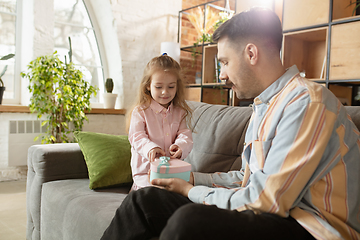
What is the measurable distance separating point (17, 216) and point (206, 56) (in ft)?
8.92

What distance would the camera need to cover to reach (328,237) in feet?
2.63

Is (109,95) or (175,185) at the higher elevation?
(109,95)

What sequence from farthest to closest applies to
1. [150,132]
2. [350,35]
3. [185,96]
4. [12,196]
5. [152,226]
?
[12,196]
[350,35]
[185,96]
[150,132]
[152,226]

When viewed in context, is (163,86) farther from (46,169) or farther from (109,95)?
(109,95)

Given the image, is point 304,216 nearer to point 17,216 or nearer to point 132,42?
point 17,216

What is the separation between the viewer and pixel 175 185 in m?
1.15

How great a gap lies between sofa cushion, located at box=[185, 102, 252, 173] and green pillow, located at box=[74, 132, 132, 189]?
371mm

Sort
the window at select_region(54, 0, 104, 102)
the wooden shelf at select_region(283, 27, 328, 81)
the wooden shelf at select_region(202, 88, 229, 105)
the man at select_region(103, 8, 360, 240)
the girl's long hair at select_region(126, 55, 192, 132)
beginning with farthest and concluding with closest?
the wooden shelf at select_region(202, 88, 229, 105) → the window at select_region(54, 0, 104, 102) → the wooden shelf at select_region(283, 27, 328, 81) → the girl's long hair at select_region(126, 55, 192, 132) → the man at select_region(103, 8, 360, 240)

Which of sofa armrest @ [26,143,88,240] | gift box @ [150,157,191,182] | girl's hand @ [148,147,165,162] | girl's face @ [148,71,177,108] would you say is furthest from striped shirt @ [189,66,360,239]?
sofa armrest @ [26,143,88,240]

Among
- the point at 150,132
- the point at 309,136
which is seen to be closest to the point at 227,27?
the point at 309,136

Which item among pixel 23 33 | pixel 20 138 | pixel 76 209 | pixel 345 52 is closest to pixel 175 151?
pixel 76 209

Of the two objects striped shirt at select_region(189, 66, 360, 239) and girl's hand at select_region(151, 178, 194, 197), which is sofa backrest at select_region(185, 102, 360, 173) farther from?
striped shirt at select_region(189, 66, 360, 239)

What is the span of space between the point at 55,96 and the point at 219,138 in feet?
7.78

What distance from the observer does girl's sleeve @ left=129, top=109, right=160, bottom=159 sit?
1.49m
